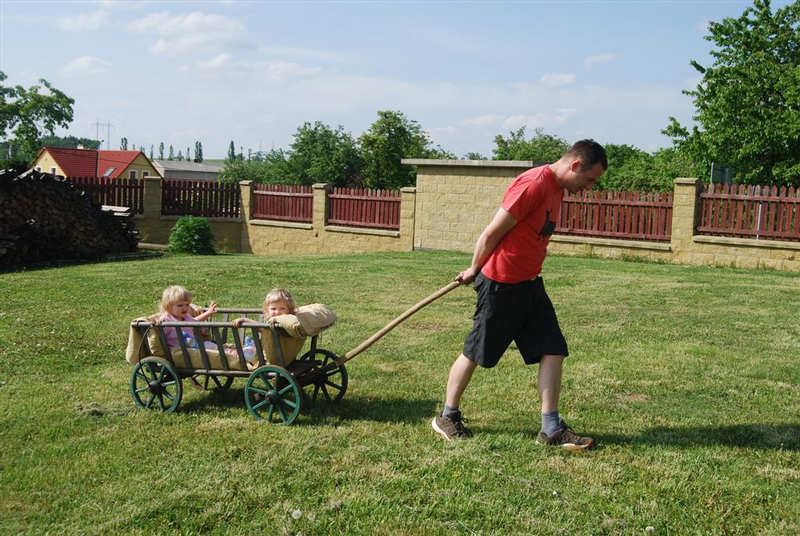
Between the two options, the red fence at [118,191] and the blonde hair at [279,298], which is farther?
the red fence at [118,191]

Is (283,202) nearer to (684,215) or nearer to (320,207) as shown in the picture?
(320,207)

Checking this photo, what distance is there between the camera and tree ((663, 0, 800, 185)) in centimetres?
2594

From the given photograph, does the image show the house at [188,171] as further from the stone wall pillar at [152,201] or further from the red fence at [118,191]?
the stone wall pillar at [152,201]

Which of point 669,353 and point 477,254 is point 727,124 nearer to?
point 669,353

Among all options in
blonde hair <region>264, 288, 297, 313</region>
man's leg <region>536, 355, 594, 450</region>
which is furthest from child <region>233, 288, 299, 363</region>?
man's leg <region>536, 355, 594, 450</region>

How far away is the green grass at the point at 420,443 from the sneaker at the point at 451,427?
0.27 feet

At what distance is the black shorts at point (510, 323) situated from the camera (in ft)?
15.5

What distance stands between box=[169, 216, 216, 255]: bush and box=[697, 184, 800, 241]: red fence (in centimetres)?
1176

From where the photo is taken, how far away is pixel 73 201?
57.3ft

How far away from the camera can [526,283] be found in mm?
4754

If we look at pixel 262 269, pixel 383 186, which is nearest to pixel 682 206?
pixel 262 269

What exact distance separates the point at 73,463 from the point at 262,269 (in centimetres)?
930

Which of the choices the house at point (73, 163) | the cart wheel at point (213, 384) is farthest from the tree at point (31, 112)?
the cart wheel at point (213, 384)

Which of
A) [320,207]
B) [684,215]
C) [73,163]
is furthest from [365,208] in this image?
[73,163]
